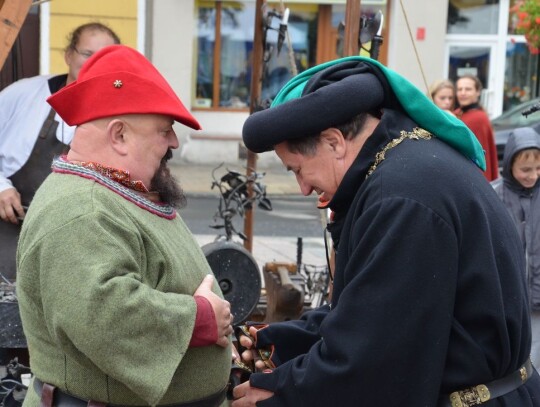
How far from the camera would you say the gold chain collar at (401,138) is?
2.16 m

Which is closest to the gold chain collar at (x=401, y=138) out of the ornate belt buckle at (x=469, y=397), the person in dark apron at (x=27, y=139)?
the ornate belt buckle at (x=469, y=397)

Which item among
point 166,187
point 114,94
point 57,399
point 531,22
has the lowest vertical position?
point 57,399

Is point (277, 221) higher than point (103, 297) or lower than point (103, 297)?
lower

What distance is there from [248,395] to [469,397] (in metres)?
0.57

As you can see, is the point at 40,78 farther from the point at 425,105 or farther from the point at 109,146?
the point at 425,105

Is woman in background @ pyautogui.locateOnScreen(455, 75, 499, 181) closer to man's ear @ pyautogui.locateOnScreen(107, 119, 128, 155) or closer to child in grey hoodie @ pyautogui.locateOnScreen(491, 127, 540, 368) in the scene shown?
child in grey hoodie @ pyautogui.locateOnScreen(491, 127, 540, 368)

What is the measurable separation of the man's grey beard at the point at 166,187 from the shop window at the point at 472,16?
14899 mm

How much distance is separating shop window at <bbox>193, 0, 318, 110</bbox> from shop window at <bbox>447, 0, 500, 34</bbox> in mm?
2523

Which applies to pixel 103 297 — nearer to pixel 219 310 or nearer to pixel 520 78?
pixel 219 310

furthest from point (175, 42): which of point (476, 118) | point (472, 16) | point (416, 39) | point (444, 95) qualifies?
point (476, 118)

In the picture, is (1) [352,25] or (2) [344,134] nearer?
(2) [344,134]

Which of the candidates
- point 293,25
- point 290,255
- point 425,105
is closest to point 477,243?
point 425,105

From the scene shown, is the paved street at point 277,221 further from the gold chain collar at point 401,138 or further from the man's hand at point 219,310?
the gold chain collar at point 401,138

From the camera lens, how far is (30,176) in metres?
4.51
